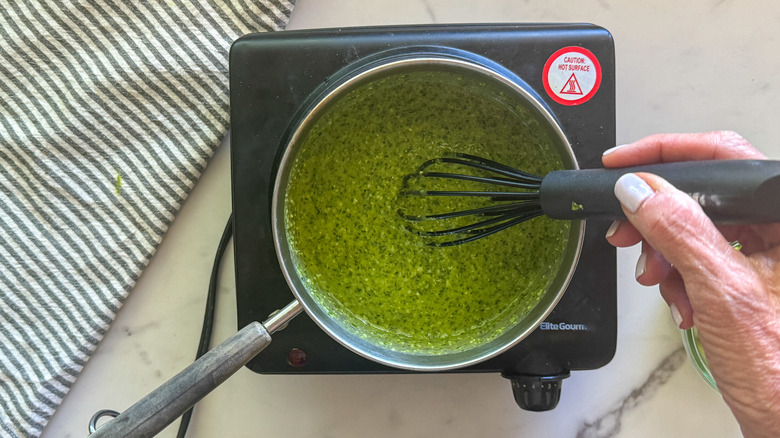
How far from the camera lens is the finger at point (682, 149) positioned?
57 cm

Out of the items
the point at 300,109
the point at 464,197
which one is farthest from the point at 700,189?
the point at 300,109

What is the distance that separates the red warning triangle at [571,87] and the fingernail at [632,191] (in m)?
0.15

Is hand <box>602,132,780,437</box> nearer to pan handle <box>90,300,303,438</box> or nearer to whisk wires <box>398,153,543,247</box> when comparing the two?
whisk wires <box>398,153,543,247</box>

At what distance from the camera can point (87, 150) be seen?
0.71 meters

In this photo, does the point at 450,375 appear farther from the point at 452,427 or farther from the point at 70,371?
the point at 70,371

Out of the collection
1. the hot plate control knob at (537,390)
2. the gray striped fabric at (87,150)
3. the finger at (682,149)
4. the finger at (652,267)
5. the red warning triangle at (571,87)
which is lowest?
the hot plate control knob at (537,390)

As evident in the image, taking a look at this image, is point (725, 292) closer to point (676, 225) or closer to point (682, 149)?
point (676, 225)

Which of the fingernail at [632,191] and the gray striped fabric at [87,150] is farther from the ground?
the gray striped fabric at [87,150]

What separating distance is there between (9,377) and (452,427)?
52cm

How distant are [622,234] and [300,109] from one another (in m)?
0.34

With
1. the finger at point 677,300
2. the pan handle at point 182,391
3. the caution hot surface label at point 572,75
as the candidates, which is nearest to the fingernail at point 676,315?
the finger at point 677,300

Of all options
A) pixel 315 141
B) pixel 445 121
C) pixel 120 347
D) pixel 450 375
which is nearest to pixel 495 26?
pixel 445 121

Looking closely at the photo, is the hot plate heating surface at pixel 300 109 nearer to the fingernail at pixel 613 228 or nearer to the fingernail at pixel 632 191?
the fingernail at pixel 613 228

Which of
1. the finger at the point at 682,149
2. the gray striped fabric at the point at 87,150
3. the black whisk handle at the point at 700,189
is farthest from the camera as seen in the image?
the gray striped fabric at the point at 87,150
